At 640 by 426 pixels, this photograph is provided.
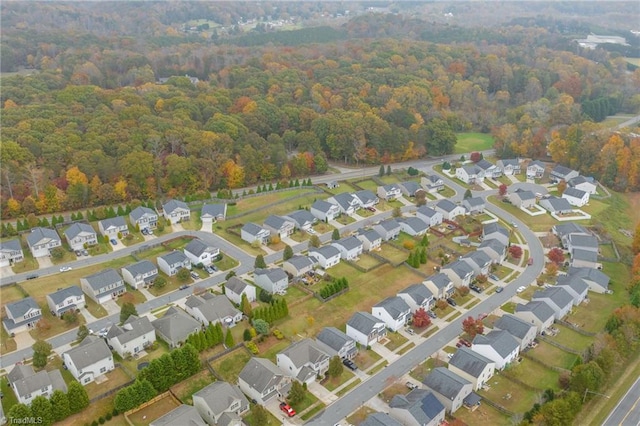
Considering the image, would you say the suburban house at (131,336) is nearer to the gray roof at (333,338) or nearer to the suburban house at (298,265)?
the gray roof at (333,338)

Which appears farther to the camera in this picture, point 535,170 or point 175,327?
point 535,170

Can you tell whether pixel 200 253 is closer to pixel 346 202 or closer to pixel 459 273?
pixel 346 202

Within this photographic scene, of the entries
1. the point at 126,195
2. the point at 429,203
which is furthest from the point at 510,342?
the point at 126,195

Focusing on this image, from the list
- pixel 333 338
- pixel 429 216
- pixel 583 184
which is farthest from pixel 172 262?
pixel 583 184

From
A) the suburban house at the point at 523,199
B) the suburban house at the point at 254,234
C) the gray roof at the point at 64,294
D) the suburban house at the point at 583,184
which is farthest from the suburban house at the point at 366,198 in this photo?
the gray roof at the point at 64,294

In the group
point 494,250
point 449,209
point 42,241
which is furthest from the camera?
point 449,209

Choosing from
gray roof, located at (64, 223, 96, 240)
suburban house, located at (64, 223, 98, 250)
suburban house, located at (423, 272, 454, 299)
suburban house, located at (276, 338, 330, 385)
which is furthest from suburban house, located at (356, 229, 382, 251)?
gray roof, located at (64, 223, 96, 240)
